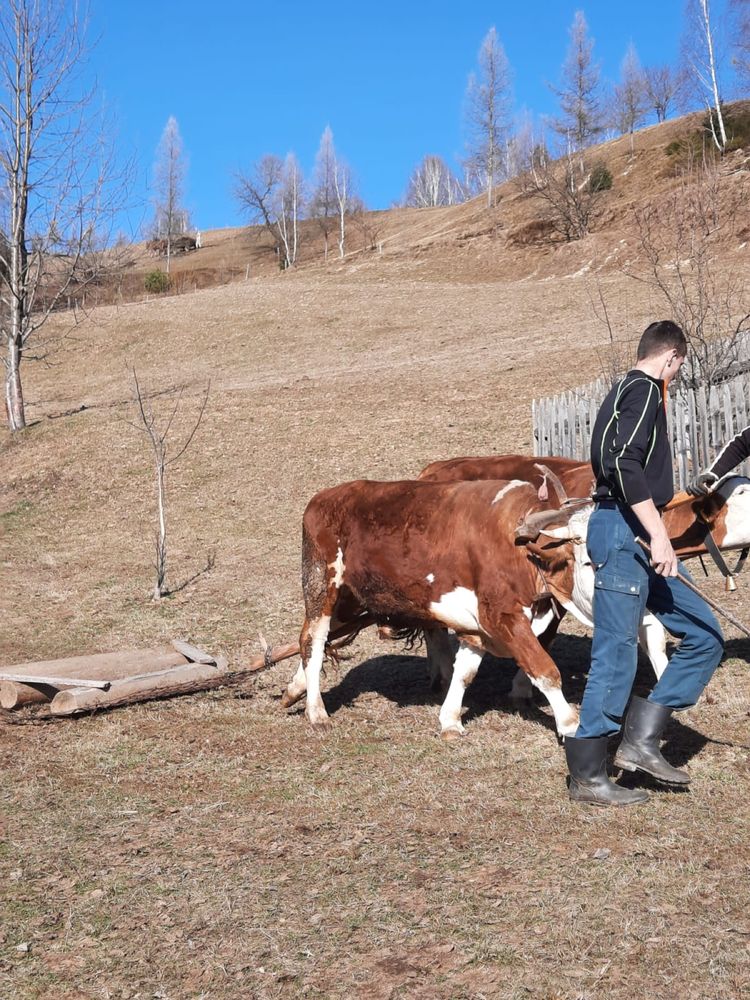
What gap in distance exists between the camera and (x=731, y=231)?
36750 mm

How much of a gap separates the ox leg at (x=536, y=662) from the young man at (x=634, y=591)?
63 centimetres

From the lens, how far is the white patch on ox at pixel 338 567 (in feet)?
23.5

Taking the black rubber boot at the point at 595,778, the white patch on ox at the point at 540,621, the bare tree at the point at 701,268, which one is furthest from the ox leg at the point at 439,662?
the bare tree at the point at 701,268

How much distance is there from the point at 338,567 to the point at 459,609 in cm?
114

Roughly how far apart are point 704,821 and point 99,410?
2424 centimetres

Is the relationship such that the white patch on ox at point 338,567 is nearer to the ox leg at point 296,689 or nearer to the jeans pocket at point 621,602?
the ox leg at point 296,689

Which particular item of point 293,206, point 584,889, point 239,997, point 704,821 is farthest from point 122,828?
point 293,206

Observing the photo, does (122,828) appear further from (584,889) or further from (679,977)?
(679,977)

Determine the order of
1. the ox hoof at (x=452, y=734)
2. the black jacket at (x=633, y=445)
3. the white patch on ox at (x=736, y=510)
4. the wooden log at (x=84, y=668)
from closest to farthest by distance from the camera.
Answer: the black jacket at (x=633, y=445) < the ox hoof at (x=452, y=734) < the white patch on ox at (x=736, y=510) < the wooden log at (x=84, y=668)

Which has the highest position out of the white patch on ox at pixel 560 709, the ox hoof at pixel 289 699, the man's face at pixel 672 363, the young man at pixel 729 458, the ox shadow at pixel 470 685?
the man's face at pixel 672 363

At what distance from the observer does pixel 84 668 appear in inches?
315

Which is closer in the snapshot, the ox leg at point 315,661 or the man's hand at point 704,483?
the man's hand at point 704,483

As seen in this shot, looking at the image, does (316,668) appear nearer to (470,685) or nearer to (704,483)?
(470,685)

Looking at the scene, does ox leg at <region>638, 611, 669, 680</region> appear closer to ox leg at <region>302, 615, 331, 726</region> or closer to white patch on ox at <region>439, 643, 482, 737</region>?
white patch on ox at <region>439, 643, 482, 737</region>
